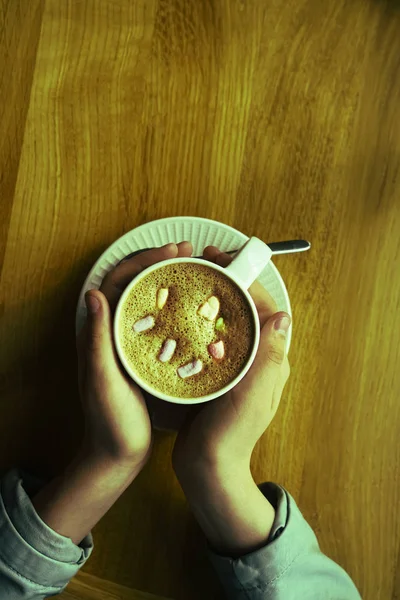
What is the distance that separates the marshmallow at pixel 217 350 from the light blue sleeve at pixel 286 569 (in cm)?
30

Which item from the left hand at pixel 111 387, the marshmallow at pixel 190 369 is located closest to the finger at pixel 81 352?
the left hand at pixel 111 387

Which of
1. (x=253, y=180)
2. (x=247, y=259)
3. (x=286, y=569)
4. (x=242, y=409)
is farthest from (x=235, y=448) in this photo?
(x=253, y=180)

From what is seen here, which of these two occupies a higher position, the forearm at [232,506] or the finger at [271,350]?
the finger at [271,350]

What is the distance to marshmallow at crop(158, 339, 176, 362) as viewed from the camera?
0.67m

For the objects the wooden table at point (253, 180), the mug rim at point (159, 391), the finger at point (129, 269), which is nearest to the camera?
the mug rim at point (159, 391)

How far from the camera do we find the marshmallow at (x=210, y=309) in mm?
673

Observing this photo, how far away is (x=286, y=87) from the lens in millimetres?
915

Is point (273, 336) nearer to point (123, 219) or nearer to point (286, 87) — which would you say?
point (123, 219)

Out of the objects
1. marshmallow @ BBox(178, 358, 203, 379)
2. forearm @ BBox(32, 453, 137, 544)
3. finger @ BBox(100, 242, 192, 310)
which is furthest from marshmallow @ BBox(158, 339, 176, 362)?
forearm @ BBox(32, 453, 137, 544)

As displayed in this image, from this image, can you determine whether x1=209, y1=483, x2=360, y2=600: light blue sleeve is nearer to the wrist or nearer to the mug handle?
the wrist

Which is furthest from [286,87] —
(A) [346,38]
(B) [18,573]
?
(B) [18,573]

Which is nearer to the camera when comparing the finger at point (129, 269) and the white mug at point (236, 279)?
the white mug at point (236, 279)

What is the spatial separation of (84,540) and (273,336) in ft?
1.39

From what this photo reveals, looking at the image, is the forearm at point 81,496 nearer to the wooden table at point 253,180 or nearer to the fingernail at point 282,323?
the wooden table at point 253,180
